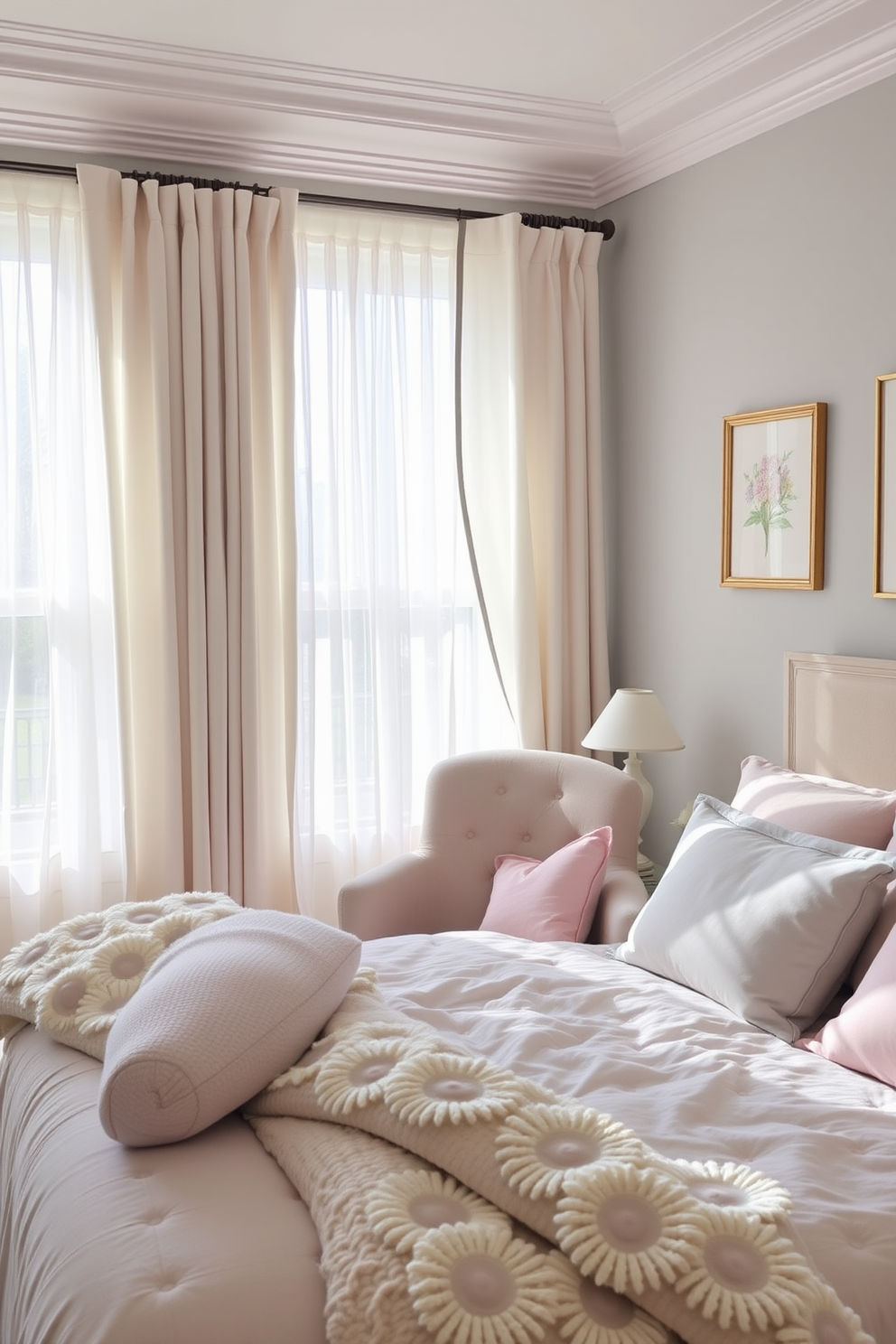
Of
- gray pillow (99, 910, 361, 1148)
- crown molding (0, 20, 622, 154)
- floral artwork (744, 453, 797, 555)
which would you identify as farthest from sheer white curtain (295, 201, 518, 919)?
gray pillow (99, 910, 361, 1148)

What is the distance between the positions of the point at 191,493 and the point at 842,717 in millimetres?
1952

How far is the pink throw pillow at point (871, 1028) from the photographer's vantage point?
197 centimetres

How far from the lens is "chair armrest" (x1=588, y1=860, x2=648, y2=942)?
113 inches

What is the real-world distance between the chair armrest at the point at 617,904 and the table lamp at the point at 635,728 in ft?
1.32

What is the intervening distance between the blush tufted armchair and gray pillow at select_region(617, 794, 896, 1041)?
23.4 inches

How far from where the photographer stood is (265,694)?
3646 mm

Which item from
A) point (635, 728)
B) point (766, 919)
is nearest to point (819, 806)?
point (766, 919)

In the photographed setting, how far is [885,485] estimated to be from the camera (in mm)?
2926

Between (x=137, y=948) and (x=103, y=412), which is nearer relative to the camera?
(x=137, y=948)

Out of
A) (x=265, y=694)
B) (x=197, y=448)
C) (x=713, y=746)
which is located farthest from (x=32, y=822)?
(x=713, y=746)

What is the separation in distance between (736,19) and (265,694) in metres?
2.28

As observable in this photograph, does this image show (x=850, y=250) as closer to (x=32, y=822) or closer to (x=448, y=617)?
(x=448, y=617)

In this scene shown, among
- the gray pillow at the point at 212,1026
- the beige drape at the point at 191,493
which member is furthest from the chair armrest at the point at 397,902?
the gray pillow at the point at 212,1026

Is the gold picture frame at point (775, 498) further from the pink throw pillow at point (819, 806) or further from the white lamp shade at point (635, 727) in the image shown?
the pink throw pillow at point (819, 806)
